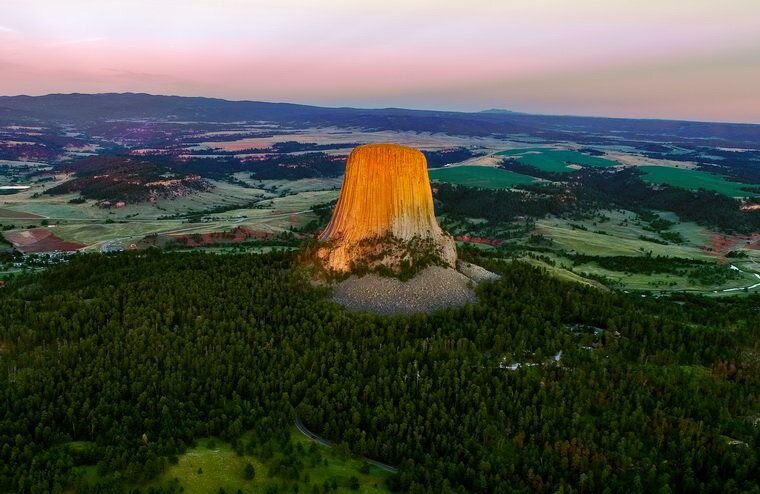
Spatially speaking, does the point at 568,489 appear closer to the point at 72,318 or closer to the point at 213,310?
the point at 213,310

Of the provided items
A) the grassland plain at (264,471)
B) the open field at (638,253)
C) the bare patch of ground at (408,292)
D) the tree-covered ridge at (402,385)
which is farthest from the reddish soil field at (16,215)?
the grassland plain at (264,471)

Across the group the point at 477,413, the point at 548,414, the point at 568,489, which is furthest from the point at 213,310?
the point at 568,489

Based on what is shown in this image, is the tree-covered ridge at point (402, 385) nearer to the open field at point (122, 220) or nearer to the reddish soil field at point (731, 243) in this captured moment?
the open field at point (122, 220)

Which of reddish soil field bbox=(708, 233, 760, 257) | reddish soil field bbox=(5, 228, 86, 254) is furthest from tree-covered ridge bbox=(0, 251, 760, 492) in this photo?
reddish soil field bbox=(708, 233, 760, 257)

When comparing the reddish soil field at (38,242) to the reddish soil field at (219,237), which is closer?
the reddish soil field at (38,242)

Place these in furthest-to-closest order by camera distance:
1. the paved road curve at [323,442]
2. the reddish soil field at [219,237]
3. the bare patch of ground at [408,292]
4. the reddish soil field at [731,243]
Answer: the reddish soil field at [731,243]
the reddish soil field at [219,237]
the bare patch of ground at [408,292]
the paved road curve at [323,442]

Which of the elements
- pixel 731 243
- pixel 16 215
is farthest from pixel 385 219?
pixel 16 215

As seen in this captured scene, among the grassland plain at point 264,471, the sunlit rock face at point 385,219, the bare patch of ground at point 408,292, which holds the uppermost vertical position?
the sunlit rock face at point 385,219

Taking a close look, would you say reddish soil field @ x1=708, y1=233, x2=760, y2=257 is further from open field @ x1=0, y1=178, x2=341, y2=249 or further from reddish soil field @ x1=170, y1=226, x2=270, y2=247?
reddish soil field @ x1=170, y1=226, x2=270, y2=247
